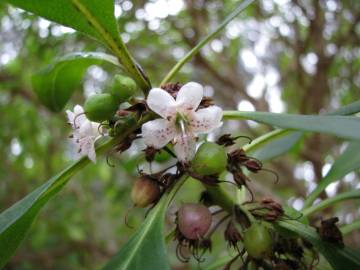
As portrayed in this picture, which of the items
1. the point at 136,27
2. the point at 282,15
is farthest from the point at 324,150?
the point at 136,27

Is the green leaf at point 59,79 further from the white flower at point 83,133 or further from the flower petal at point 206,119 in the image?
the flower petal at point 206,119

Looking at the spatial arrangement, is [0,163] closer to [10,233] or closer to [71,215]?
[71,215]

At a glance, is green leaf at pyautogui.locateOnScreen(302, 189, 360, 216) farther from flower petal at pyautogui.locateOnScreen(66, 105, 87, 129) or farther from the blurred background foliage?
the blurred background foliage

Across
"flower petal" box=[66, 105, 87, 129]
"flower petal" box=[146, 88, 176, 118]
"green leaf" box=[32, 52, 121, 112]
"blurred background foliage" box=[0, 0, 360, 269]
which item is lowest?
"blurred background foliage" box=[0, 0, 360, 269]

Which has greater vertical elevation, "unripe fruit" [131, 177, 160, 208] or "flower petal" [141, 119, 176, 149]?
"flower petal" [141, 119, 176, 149]

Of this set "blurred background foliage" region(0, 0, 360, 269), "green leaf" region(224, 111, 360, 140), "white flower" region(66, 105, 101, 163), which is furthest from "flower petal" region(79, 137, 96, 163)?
"blurred background foliage" region(0, 0, 360, 269)
